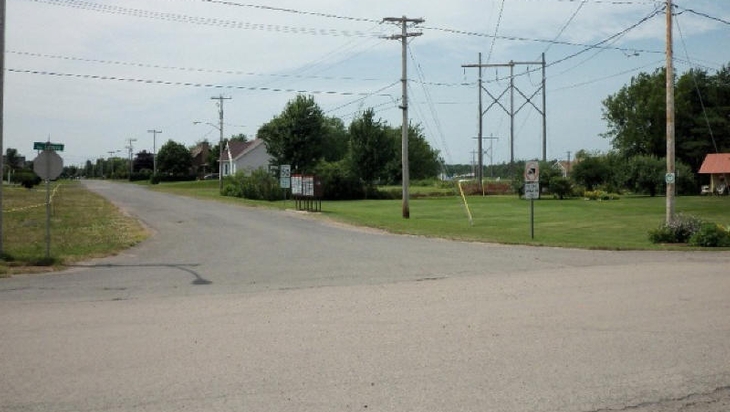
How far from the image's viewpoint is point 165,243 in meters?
22.4

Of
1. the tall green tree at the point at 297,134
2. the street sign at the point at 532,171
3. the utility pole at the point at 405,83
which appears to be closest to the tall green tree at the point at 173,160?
the tall green tree at the point at 297,134

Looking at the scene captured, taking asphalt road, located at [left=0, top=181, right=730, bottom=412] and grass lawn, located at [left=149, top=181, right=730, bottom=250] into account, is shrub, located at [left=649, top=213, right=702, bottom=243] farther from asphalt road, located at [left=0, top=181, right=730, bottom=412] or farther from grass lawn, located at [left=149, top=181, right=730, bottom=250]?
asphalt road, located at [left=0, top=181, right=730, bottom=412]

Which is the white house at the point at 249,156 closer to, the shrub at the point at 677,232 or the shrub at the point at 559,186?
the shrub at the point at 559,186

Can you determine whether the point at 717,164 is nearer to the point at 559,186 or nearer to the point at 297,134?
the point at 559,186

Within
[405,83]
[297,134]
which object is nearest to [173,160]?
Result: [297,134]

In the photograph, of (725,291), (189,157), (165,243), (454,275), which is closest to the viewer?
(725,291)

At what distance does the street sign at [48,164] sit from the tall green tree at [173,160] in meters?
101

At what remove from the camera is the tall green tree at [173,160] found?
11838 centimetres

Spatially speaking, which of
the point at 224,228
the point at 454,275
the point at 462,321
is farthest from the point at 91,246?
the point at 462,321

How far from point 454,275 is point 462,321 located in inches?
219

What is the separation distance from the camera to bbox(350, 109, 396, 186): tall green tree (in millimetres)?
86312

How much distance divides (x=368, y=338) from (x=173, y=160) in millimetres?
115034

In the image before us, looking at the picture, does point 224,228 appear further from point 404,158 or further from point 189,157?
point 189,157

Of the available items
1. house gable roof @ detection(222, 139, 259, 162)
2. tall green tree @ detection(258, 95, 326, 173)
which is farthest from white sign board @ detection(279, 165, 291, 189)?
house gable roof @ detection(222, 139, 259, 162)
